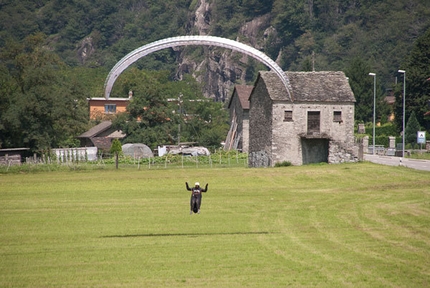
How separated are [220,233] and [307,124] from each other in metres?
36.2

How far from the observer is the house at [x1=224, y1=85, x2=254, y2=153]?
9575 cm

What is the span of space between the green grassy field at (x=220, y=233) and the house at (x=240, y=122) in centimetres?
4091

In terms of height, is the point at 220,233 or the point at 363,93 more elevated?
the point at 363,93

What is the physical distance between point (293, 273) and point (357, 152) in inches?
1716

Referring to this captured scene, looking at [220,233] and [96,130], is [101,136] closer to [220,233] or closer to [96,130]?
[96,130]

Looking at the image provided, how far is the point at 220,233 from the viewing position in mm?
30953

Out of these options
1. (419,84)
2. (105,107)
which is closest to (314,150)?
(419,84)

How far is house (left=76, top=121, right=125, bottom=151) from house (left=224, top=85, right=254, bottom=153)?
47.1ft

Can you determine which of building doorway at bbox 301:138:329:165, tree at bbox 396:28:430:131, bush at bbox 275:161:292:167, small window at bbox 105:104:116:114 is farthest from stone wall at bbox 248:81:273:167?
small window at bbox 105:104:116:114

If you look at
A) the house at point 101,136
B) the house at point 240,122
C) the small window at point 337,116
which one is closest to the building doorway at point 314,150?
the small window at point 337,116

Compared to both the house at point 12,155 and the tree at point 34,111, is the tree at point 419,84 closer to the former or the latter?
the tree at point 34,111

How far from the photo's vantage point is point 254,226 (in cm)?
3297

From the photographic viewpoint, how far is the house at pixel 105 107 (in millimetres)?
123500

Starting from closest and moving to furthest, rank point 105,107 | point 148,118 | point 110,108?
1. point 148,118
2. point 110,108
3. point 105,107
